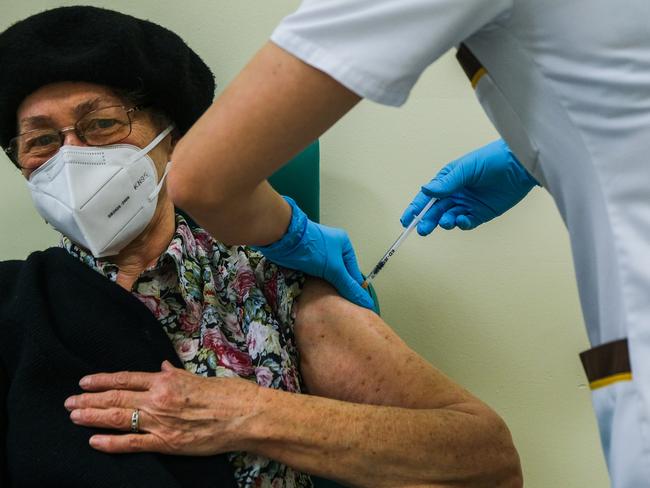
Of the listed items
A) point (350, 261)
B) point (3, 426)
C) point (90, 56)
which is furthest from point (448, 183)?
point (3, 426)

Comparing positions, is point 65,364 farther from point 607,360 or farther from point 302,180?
point 607,360

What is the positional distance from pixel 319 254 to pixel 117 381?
433mm

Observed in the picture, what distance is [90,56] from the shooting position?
129 centimetres

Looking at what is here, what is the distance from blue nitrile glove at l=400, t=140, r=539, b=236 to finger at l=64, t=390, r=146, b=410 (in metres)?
0.67

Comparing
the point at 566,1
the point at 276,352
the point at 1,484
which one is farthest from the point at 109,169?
the point at 566,1

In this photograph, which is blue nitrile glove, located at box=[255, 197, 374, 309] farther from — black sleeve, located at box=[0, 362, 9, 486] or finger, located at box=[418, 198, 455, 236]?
black sleeve, located at box=[0, 362, 9, 486]

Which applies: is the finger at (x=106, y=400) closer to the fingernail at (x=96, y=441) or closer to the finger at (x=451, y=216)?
the fingernail at (x=96, y=441)

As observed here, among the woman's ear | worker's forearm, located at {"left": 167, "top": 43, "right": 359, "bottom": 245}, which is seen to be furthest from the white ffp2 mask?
worker's forearm, located at {"left": 167, "top": 43, "right": 359, "bottom": 245}

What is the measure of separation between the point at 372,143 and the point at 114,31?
0.69 metres

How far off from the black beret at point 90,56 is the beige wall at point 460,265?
41 cm

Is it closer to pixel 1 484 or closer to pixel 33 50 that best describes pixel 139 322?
pixel 1 484

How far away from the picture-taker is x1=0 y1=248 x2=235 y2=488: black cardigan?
1.04 metres

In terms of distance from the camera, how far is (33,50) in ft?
4.26

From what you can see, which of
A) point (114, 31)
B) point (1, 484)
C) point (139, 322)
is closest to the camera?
point (1, 484)
